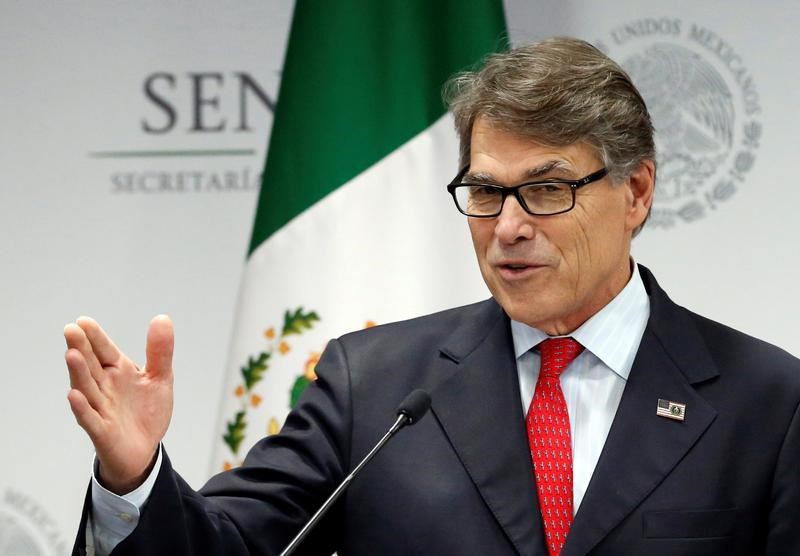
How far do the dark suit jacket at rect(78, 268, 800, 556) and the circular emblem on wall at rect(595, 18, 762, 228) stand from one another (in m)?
1.32

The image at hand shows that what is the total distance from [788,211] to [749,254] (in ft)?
0.51

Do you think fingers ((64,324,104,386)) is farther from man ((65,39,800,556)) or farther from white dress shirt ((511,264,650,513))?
white dress shirt ((511,264,650,513))

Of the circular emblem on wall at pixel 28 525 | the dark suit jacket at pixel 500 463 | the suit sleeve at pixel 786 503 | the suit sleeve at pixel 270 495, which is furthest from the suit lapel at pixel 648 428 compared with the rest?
the circular emblem on wall at pixel 28 525

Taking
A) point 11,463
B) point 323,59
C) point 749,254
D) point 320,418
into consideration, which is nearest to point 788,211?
point 749,254

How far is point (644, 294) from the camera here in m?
2.03

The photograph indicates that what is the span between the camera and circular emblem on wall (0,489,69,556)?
3244 millimetres

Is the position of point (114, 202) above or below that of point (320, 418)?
above

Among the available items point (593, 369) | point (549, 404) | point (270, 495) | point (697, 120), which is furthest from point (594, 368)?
point (697, 120)

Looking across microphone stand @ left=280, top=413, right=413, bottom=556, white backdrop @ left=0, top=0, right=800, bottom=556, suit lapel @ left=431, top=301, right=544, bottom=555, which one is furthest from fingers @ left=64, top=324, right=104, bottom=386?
white backdrop @ left=0, top=0, right=800, bottom=556

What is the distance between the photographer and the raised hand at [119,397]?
1.49 m

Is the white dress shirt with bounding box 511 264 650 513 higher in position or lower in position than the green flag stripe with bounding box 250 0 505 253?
lower

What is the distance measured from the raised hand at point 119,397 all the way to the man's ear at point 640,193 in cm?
84

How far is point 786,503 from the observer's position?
1751mm

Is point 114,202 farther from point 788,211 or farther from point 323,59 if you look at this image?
point 788,211
